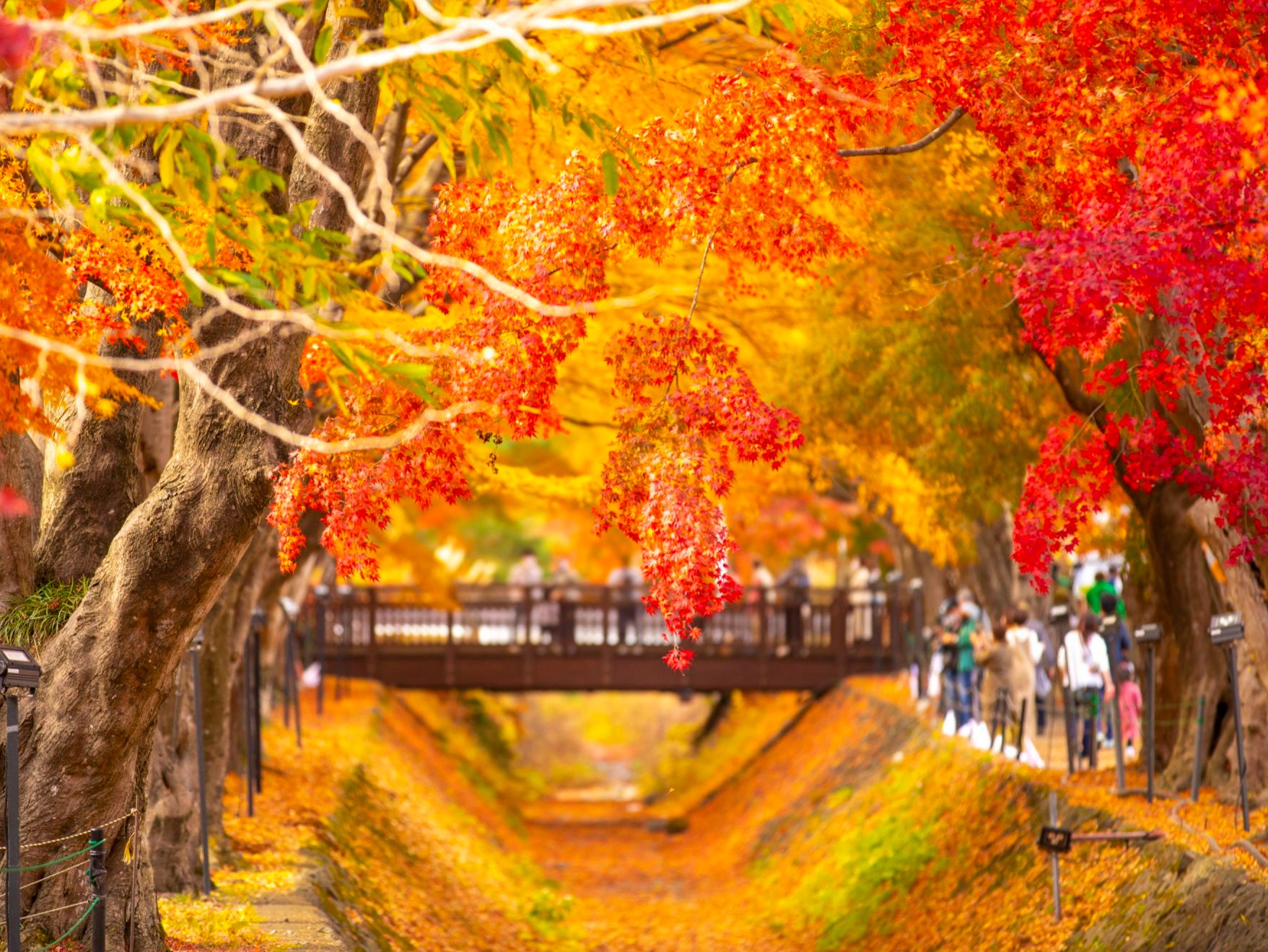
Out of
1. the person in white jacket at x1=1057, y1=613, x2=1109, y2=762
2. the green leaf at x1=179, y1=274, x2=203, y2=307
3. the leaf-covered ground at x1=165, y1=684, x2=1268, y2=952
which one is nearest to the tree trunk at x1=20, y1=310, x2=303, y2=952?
the green leaf at x1=179, y1=274, x2=203, y2=307

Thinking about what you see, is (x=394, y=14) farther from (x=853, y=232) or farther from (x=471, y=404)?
(x=853, y=232)

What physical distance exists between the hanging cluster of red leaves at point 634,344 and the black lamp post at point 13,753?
139 centimetres

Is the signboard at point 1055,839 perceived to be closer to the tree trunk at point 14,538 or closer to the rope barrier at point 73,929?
the rope barrier at point 73,929

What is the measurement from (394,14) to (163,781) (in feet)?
21.2

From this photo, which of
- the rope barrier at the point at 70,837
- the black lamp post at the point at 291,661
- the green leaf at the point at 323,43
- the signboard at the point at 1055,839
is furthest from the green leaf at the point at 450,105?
the black lamp post at the point at 291,661

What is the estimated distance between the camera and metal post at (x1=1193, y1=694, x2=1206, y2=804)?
43.1ft

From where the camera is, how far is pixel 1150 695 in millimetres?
12805

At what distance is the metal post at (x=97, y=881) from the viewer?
8.08m

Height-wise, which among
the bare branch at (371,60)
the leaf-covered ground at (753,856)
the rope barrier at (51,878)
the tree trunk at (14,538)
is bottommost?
the leaf-covered ground at (753,856)

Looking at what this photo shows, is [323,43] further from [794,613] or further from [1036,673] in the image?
[794,613]

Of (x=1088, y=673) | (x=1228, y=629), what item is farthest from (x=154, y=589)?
(x=1088, y=673)

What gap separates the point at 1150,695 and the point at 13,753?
918 cm

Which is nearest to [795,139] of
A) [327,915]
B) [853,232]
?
[853,232]

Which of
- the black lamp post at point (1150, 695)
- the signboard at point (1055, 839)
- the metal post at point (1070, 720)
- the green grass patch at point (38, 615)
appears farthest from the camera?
the metal post at point (1070, 720)
